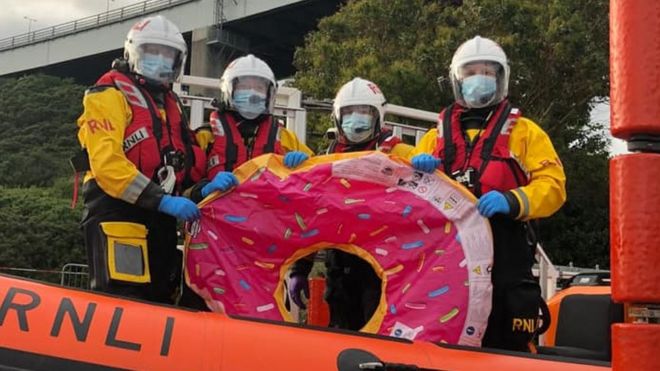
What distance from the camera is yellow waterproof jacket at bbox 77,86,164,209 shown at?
3.09 metres

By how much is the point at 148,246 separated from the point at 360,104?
4.29 feet

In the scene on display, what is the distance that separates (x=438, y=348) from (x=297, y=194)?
877mm

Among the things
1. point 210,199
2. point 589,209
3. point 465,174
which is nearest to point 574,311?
point 465,174

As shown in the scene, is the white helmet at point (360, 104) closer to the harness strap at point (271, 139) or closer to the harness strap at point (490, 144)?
the harness strap at point (271, 139)

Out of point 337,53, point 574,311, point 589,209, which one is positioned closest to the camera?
point 574,311

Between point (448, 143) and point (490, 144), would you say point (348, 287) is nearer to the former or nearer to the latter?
point (448, 143)

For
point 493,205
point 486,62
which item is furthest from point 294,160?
point 486,62

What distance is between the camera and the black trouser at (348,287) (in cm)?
360

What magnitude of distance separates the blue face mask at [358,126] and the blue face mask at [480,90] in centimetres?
62

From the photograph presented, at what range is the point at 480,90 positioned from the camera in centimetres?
346

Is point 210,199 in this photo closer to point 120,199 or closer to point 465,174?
point 120,199

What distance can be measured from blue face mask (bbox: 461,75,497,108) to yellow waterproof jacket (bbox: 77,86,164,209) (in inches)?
56.3

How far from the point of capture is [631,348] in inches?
57.7

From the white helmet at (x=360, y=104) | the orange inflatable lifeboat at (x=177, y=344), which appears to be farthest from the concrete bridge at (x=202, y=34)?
the orange inflatable lifeboat at (x=177, y=344)
